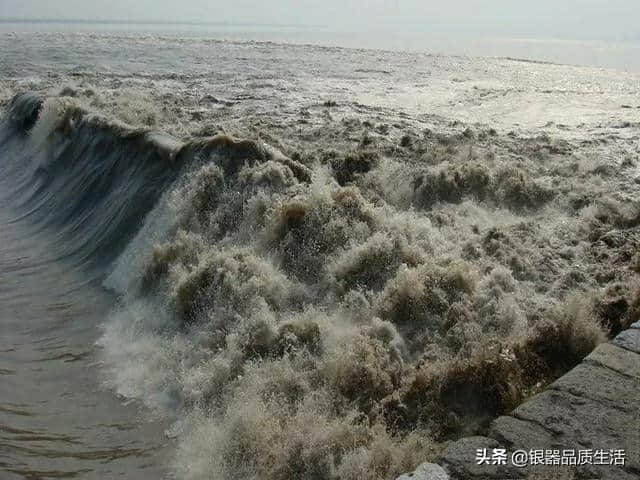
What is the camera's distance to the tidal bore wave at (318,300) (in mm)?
4766

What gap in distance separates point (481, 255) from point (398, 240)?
3.40 ft

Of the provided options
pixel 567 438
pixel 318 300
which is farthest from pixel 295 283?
pixel 567 438

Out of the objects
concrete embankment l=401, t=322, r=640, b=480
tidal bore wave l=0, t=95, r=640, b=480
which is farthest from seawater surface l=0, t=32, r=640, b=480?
concrete embankment l=401, t=322, r=640, b=480

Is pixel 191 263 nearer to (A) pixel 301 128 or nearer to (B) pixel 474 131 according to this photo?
(A) pixel 301 128

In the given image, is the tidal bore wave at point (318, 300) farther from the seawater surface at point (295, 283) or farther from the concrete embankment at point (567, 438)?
the concrete embankment at point (567, 438)

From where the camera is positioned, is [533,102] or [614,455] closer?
[614,455]

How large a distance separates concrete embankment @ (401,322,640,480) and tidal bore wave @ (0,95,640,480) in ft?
2.09

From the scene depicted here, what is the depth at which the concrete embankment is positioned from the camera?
11.6 feet

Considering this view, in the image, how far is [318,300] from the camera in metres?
6.66

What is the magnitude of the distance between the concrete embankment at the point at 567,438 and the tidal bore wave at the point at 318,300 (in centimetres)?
64

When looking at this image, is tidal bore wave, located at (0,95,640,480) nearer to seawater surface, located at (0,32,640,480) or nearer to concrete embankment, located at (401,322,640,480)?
seawater surface, located at (0,32,640,480)

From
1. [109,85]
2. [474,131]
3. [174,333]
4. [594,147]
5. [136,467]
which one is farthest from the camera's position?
[109,85]

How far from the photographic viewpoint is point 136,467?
4691 millimetres

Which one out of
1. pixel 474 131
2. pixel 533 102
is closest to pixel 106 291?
pixel 474 131
